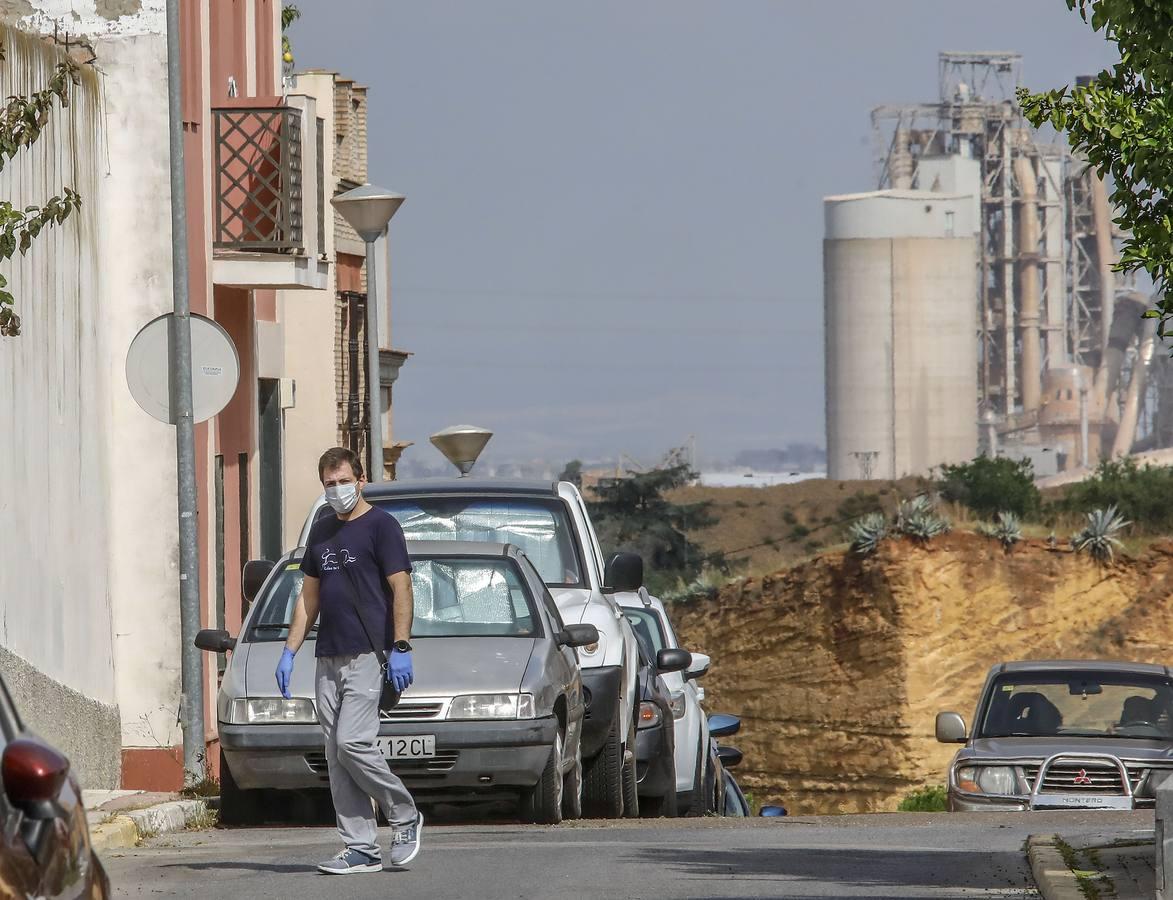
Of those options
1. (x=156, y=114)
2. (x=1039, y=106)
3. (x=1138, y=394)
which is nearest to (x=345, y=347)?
(x=156, y=114)

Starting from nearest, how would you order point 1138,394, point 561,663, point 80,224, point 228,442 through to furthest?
point 561,663, point 80,224, point 228,442, point 1138,394

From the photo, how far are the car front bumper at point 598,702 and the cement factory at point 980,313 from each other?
97.7 m

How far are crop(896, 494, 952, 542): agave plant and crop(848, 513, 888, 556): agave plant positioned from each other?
1.34 ft

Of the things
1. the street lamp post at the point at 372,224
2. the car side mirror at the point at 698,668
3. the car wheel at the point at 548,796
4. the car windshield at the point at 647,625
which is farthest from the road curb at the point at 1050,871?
the street lamp post at the point at 372,224

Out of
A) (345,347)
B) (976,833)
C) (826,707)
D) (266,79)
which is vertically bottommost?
(826,707)

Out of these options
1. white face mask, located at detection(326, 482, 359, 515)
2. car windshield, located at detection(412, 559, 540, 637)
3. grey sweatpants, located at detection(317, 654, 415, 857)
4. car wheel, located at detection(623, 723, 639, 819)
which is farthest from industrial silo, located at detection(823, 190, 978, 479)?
grey sweatpants, located at detection(317, 654, 415, 857)

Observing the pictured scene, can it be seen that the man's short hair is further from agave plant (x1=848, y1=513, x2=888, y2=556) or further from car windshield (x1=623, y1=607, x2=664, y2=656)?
agave plant (x1=848, y1=513, x2=888, y2=556)

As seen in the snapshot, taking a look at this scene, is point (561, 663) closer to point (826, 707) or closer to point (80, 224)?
point (80, 224)

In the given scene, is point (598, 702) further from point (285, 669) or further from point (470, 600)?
point (285, 669)

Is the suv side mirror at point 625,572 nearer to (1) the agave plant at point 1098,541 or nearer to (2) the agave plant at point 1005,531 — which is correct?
(2) the agave plant at point 1005,531

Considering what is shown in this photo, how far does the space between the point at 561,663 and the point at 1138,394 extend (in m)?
121

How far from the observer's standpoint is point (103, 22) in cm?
1672

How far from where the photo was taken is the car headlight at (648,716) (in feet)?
49.0

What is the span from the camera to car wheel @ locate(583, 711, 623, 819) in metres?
13.0
